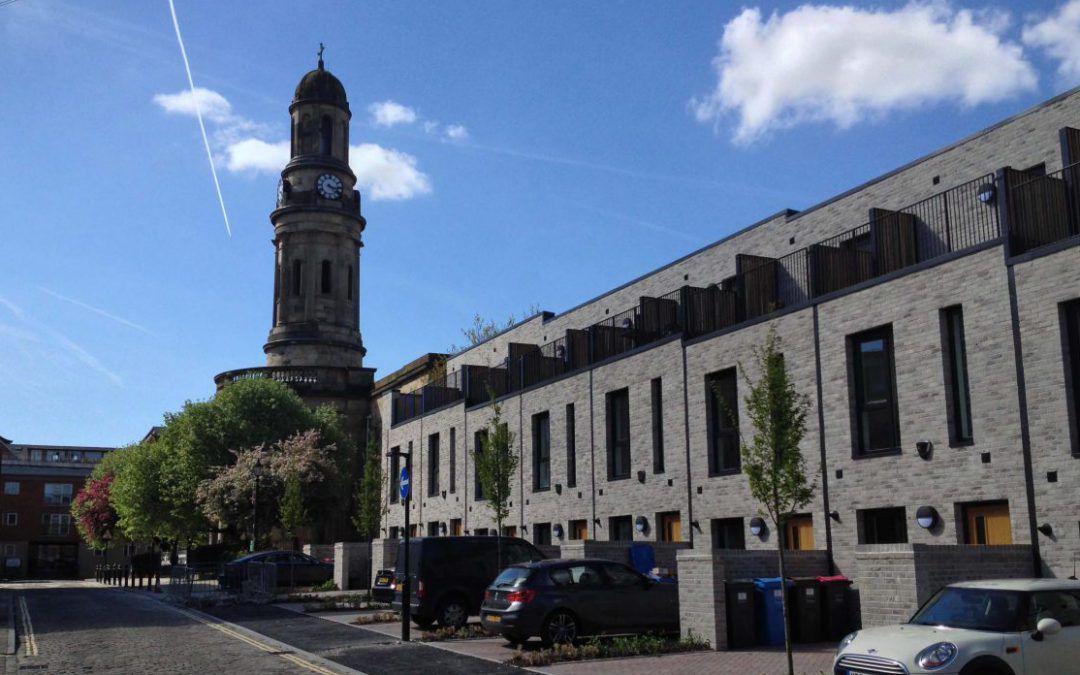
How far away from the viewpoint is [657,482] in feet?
83.8

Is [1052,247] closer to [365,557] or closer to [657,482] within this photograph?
[657,482]

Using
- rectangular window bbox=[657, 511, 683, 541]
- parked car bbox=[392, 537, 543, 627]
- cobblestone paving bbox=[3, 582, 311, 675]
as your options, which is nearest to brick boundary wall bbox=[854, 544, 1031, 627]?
cobblestone paving bbox=[3, 582, 311, 675]

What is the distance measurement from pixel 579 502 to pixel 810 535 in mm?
9208

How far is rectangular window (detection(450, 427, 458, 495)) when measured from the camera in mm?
36562

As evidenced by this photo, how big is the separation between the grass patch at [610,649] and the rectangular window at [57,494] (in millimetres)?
88601

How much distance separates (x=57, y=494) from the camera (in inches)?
3669

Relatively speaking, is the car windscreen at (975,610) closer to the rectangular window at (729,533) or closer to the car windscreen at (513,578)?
the car windscreen at (513,578)

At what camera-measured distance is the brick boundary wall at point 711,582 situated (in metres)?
16.3

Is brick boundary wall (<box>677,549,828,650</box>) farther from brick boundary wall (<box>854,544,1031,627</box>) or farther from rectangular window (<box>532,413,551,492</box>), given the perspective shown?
rectangular window (<box>532,413,551,492</box>)

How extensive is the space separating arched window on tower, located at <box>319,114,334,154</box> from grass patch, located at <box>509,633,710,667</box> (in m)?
54.6

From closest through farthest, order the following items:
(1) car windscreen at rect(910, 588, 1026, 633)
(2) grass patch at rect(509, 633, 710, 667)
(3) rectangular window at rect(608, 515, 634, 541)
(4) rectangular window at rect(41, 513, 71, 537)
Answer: (1) car windscreen at rect(910, 588, 1026, 633)
(2) grass patch at rect(509, 633, 710, 667)
(3) rectangular window at rect(608, 515, 634, 541)
(4) rectangular window at rect(41, 513, 71, 537)

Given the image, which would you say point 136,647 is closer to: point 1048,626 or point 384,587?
point 384,587

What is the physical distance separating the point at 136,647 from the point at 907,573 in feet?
44.1

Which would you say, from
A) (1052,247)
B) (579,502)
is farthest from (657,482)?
(1052,247)
